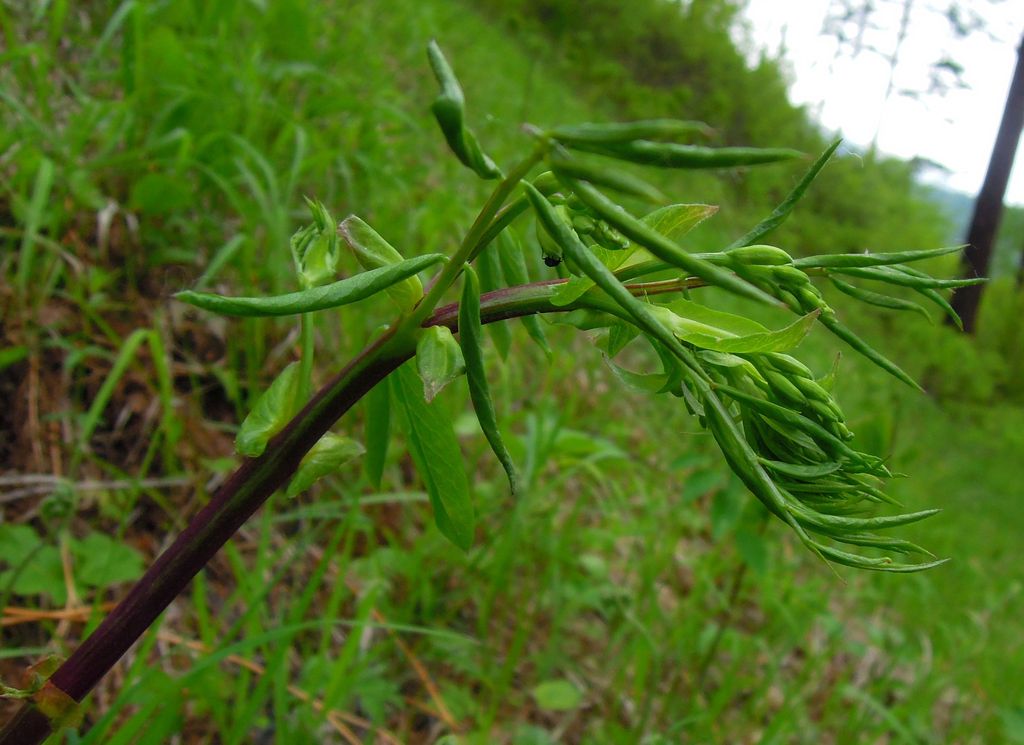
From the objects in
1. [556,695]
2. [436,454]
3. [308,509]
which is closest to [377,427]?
[436,454]

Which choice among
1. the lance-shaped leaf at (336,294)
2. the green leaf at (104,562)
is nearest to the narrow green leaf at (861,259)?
the lance-shaped leaf at (336,294)

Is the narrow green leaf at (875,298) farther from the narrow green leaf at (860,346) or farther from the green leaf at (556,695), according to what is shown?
the green leaf at (556,695)

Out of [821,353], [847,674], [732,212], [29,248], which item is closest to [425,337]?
[29,248]

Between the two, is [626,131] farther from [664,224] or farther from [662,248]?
[664,224]

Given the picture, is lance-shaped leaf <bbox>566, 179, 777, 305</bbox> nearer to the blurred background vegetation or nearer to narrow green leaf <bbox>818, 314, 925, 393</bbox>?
narrow green leaf <bbox>818, 314, 925, 393</bbox>

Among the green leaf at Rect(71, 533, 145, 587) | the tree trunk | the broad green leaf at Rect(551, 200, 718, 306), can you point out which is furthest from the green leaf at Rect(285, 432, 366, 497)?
the tree trunk

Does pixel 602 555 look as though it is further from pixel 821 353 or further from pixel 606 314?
pixel 821 353
